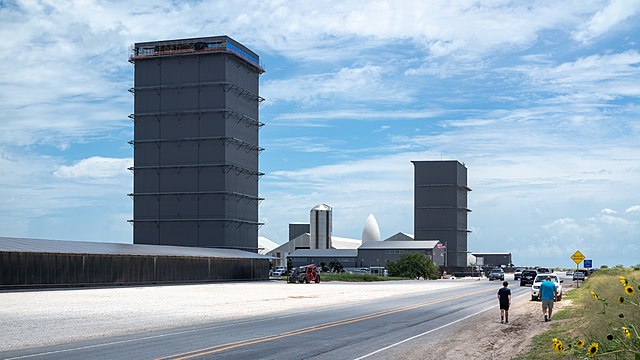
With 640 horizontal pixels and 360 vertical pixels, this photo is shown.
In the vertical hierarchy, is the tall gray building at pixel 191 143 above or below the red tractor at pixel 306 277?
above

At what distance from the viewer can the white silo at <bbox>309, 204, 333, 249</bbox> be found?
7387 inches

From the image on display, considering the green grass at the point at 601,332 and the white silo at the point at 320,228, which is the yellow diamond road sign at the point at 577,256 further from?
the white silo at the point at 320,228

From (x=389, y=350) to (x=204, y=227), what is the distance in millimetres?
93681

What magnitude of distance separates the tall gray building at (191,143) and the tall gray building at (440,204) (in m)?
64.2

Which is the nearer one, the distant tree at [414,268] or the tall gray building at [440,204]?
the distant tree at [414,268]

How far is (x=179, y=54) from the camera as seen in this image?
11338cm

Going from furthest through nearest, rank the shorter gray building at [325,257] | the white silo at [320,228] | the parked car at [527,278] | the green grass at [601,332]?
the white silo at [320,228] → the shorter gray building at [325,257] → the parked car at [527,278] → the green grass at [601,332]

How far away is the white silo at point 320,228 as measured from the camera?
188 metres

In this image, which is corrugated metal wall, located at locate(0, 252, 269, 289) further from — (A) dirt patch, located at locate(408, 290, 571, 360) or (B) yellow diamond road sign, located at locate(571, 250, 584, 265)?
(B) yellow diamond road sign, located at locate(571, 250, 584, 265)

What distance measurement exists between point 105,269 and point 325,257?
102369 millimetres

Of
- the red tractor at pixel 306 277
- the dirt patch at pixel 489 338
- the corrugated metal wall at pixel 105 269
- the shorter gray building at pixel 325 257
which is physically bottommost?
the shorter gray building at pixel 325 257

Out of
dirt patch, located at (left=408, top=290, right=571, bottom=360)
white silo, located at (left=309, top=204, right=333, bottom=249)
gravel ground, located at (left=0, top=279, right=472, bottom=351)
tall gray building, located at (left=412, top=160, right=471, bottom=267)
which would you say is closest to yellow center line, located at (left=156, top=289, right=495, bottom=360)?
dirt patch, located at (left=408, top=290, right=571, bottom=360)

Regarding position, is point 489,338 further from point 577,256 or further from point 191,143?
point 191,143

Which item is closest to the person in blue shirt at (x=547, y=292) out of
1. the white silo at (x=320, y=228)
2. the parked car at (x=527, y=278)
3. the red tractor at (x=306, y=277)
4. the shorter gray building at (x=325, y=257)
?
the parked car at (x=527, y=278)
